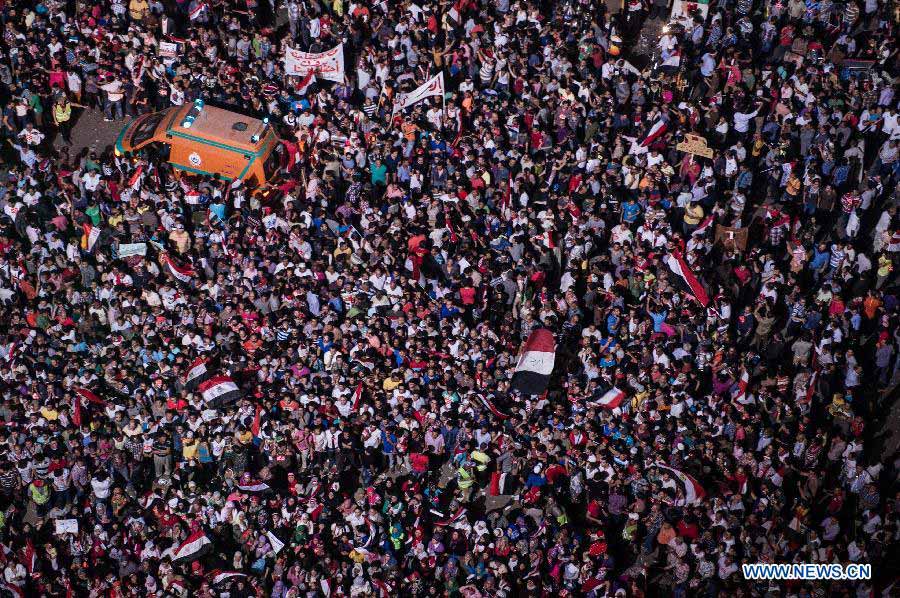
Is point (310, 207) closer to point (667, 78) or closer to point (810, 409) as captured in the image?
point (667, 78)

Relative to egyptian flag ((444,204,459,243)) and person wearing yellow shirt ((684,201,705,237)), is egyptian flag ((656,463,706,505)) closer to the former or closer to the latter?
person wearing yellow shirt ((684,201,705,237))

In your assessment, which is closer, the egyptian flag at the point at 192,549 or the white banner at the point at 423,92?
the egyptian flag at the point at 192,549

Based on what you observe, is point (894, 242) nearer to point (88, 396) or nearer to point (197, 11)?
point (88, 396)

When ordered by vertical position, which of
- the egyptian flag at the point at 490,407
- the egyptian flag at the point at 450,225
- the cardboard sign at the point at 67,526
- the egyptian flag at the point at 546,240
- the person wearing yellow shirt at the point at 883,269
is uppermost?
the person wearing yellow shirt at the point at 883,269

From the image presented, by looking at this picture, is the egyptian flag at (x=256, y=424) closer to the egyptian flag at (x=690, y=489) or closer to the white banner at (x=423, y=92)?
the egyptian flag at (x=690, y=489)

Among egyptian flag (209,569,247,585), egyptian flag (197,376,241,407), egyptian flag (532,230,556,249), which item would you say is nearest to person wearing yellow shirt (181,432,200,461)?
egyptian flag (197,376,241,407)

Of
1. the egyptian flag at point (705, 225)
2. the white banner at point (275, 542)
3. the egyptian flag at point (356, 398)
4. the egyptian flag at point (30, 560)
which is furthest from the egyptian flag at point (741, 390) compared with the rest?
the egyptian flag at point (30, 560)

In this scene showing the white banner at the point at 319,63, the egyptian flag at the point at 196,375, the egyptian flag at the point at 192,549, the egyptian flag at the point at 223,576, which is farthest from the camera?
the white banner at the point at 319,63
